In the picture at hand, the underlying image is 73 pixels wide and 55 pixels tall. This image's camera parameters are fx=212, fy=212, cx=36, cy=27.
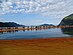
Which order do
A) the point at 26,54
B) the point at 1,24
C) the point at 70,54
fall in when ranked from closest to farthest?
the point at 70,54, the point at 26,54, the point at 1,24

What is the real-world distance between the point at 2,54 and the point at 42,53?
3.59 m

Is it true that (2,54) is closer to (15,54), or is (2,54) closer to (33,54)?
(15,54)

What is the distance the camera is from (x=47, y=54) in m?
17.6

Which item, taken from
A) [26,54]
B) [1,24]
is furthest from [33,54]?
[1,24]

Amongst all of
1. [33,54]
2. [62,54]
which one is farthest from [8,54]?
[62,54]

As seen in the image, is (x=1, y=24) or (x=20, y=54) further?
(x=1, y=24)

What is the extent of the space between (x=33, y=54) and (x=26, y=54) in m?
0.65

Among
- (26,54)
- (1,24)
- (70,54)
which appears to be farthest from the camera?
(1,24)

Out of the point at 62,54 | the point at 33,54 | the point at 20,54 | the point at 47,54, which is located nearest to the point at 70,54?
the point at 62,54

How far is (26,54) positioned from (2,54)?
2.29 m

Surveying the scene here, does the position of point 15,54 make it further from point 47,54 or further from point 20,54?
point 47,54

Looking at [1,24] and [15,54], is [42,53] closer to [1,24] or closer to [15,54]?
[15,54]

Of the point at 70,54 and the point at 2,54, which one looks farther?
the point at 2,54

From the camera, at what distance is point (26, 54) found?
59.6 feet
